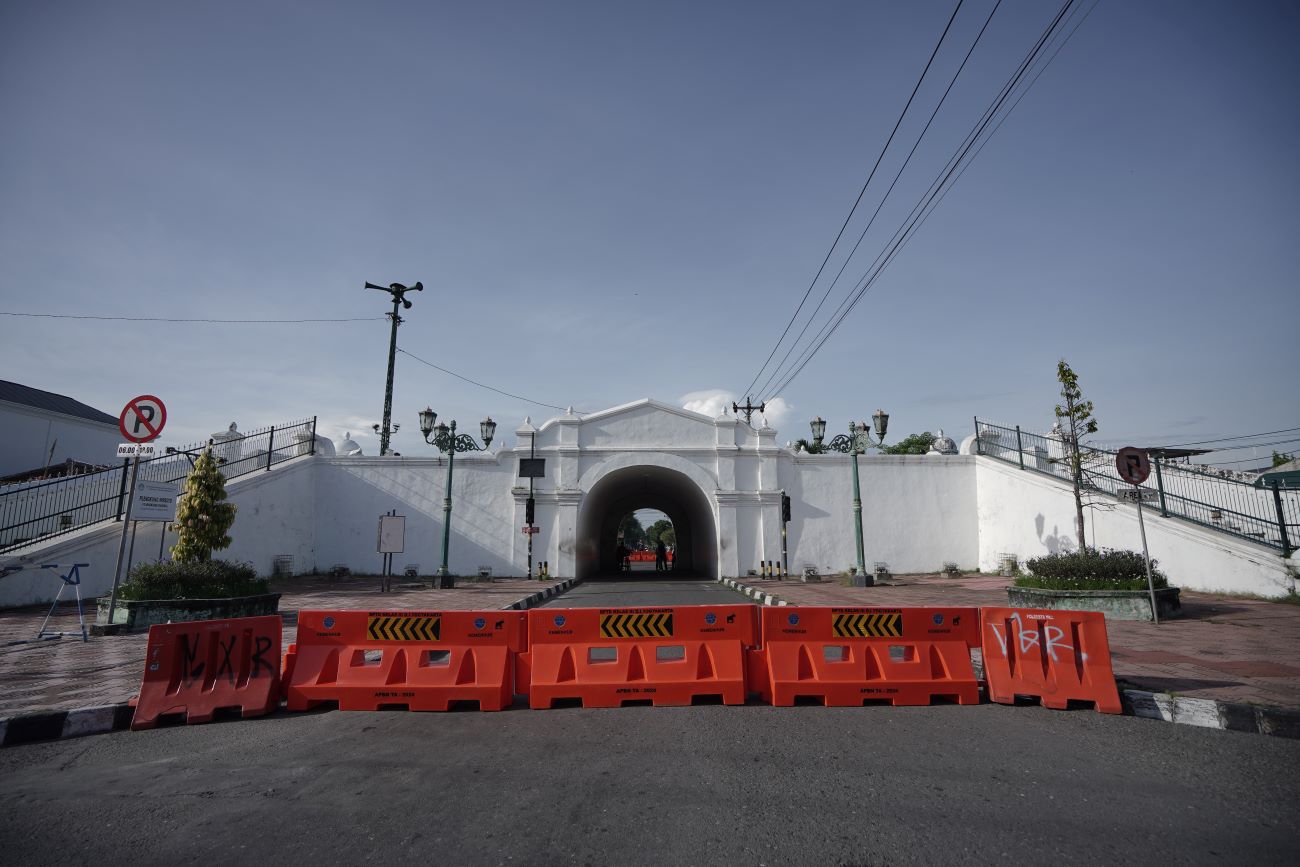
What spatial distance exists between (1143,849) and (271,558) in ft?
68.8

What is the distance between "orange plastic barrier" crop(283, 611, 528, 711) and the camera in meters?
5.40

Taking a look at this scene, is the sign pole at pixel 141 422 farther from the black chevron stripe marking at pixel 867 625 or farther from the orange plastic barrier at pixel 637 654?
the black chevron stripe marking at pixel 867 625

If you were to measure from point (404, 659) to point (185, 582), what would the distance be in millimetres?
6518

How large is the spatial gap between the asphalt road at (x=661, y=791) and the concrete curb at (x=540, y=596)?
19.6 ft

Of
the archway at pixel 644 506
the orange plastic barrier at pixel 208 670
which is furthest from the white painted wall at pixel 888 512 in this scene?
the orange plastic barrier at pixel 208 670

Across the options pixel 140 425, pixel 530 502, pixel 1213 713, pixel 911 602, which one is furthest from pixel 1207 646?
pixel 530 502

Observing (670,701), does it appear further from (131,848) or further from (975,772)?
(131,848)

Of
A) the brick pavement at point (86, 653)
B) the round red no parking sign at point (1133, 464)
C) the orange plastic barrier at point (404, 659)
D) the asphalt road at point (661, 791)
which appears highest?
the round red no parking sign at point (1133, 464)

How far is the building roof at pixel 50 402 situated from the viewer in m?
30.7

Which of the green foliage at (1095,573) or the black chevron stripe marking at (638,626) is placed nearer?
the black chevron stripe marking at (638,626)

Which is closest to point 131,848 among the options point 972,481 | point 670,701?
point 670,701

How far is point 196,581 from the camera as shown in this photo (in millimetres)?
9938

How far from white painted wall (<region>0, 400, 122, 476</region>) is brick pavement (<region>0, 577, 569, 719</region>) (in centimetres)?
2451

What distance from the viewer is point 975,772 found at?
3.78 metres
